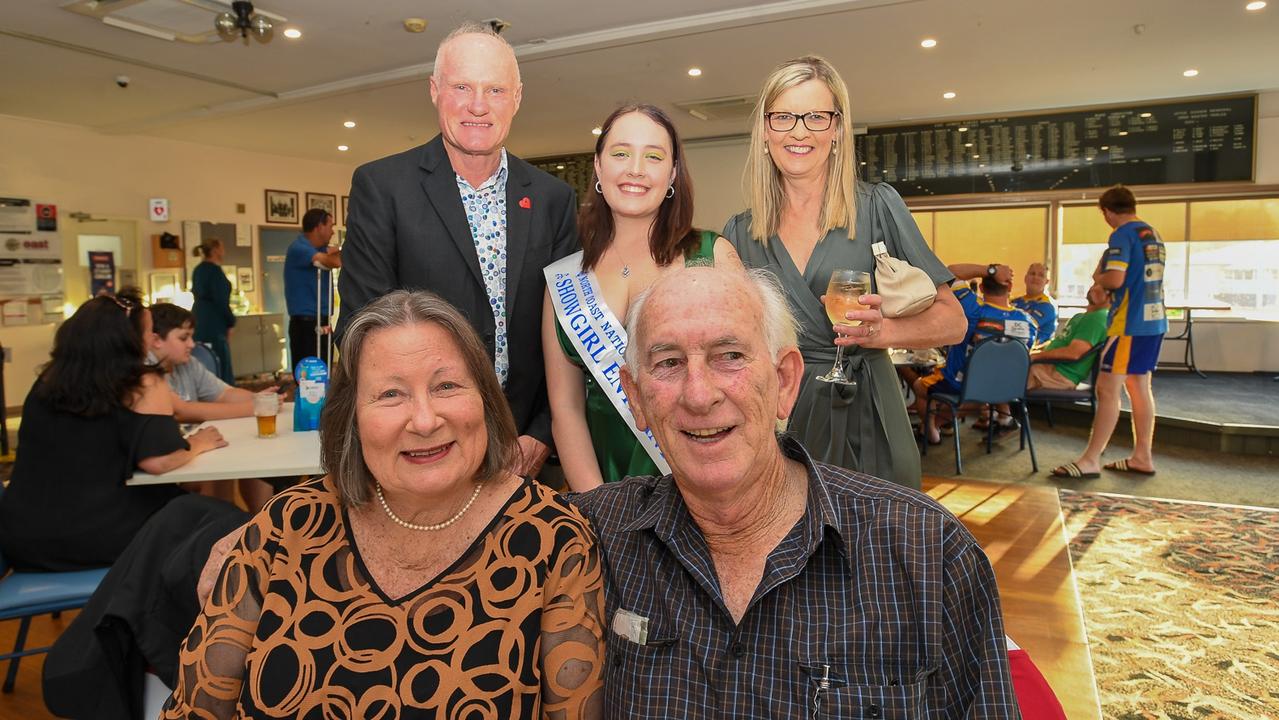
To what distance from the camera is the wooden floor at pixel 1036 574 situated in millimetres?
2924

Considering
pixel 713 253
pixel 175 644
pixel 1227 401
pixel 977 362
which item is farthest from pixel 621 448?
pixel 1227 401

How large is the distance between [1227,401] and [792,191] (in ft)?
24.8

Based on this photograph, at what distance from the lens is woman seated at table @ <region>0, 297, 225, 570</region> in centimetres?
260

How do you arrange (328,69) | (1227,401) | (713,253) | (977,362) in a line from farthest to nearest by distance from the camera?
(1227,401) < (328,69) < (977,362) < (713,253)

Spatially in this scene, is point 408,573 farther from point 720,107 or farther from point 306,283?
point 720,107

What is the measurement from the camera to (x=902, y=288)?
72.3 inches

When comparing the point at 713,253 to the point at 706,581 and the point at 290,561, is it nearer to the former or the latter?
the point at 706,581

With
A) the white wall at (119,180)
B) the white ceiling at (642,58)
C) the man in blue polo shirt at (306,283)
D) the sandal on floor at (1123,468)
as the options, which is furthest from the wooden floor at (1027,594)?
the white wall at (119,180)

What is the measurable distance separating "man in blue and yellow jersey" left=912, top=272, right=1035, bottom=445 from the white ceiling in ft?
5.73

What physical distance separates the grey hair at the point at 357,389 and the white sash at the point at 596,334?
493 millimetres

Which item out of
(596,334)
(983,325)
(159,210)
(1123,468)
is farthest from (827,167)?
(159,210)

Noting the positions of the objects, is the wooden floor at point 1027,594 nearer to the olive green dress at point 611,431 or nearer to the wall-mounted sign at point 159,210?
the olive green dress at point 611,431

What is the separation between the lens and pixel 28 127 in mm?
9086

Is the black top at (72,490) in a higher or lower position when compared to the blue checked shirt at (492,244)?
lower
